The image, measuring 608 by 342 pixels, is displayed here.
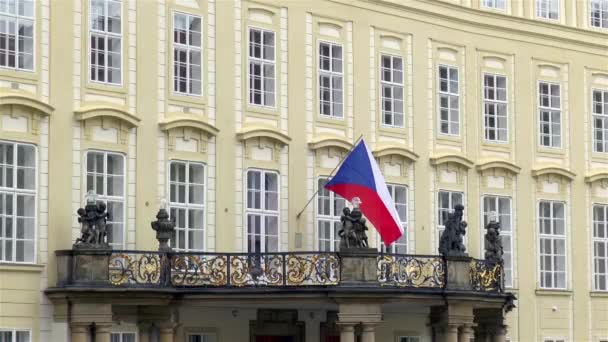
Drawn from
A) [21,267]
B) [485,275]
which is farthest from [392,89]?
[21,267]

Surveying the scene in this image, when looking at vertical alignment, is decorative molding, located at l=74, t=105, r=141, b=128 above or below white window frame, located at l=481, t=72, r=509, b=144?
below

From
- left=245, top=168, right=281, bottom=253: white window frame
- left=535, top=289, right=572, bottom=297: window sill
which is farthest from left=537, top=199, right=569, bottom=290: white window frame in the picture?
left=245, top=168, right=281, bottom=253: white window frame

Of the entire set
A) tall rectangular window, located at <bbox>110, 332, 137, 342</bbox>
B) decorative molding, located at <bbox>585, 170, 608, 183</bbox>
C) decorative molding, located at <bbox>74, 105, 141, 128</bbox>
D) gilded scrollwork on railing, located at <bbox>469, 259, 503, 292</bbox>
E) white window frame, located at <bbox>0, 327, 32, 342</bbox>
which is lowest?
tall rectangular window, located at <bbox>110, 332, 137, 342</bbox>

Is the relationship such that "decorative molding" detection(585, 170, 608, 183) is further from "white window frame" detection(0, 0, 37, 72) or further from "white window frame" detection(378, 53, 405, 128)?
"white window frame" detection(0, 0, 37, 72)

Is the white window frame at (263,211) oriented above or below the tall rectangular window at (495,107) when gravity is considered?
below

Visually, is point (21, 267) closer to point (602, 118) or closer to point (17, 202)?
point (17, 202)

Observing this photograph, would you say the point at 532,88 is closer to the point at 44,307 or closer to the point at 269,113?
the point at 269,113

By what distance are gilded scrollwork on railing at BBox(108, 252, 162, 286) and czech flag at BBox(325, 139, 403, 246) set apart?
4.36m

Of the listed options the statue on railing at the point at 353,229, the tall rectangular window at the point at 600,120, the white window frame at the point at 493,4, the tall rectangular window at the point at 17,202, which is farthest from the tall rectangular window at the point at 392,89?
the tall rectangular window at the point at 17,202

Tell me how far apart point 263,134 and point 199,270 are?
3.94 meters

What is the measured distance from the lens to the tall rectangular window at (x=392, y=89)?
1594 inches

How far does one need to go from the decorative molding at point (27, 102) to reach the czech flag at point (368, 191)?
20.7 ft

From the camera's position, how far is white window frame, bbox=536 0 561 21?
44656mm

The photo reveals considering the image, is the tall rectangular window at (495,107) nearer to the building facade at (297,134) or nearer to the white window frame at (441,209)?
the building facade at (297,134)
